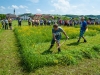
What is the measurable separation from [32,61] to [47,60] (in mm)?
750

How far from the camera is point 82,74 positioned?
24.1 ft

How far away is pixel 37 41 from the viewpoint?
14.5 metres

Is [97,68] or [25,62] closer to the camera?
[97,68]

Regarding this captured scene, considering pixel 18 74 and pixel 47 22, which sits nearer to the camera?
pixel 18 74

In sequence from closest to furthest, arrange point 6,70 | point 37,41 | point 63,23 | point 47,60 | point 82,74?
point 82,74 < point 6,70 < point 47,60 < point 37,41 < point 63,23

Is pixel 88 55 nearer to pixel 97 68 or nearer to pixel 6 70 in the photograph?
pixel 97 68

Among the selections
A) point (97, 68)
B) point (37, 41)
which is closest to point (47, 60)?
point (97, 68)

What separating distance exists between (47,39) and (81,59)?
654 centimetres

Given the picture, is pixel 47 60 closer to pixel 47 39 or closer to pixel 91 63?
pixel 91 63

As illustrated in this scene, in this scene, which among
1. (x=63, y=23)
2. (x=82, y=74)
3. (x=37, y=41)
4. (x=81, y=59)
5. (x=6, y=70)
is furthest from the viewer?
(x=63, y=23)

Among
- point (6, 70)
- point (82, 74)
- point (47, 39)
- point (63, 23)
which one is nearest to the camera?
point (82, 74)

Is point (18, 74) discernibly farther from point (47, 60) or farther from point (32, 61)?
point (47, 60)

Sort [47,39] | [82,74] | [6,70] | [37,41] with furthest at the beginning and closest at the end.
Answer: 1. [47,39]
2. [37,41]
3. [6,70]
4. [82,74]

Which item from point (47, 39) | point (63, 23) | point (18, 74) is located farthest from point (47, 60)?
point (63, 23)
